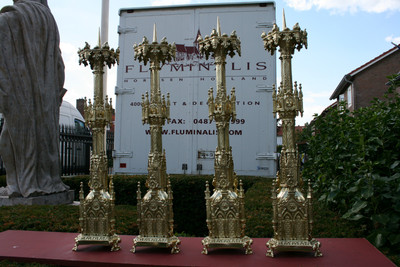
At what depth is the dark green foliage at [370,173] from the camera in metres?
3.77

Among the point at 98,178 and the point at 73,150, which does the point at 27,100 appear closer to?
the point at 98,178

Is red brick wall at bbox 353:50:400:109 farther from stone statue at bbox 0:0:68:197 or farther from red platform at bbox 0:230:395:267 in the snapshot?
red platform at bbox 0:230:395:267

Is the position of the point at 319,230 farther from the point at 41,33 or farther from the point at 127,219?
the point at 41,33

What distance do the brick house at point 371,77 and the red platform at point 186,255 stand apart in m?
19.2

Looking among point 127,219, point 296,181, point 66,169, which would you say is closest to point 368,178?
point 296,181

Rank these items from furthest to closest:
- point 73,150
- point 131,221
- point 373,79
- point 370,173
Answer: point 373,79, point 73,150, point 131,221, point 370,173

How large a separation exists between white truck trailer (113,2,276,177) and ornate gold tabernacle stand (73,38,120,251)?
14.6ft

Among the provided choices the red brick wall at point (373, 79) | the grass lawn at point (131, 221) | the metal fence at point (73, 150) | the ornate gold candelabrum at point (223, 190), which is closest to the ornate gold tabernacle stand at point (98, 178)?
the grass lawn at point (131, 221)

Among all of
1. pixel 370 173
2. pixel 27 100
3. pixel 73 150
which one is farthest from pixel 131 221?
pixel 73 150

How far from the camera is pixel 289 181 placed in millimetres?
3369

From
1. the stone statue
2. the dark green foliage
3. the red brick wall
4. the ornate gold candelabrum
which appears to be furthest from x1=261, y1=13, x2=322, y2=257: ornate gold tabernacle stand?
the red brick wall

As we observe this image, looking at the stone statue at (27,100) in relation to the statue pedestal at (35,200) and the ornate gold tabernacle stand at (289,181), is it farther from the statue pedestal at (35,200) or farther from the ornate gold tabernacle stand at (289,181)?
the ornate gold tabernacle stand at (289,181)

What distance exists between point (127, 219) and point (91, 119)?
175 centimetres

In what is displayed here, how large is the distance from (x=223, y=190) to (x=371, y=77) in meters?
20.7
